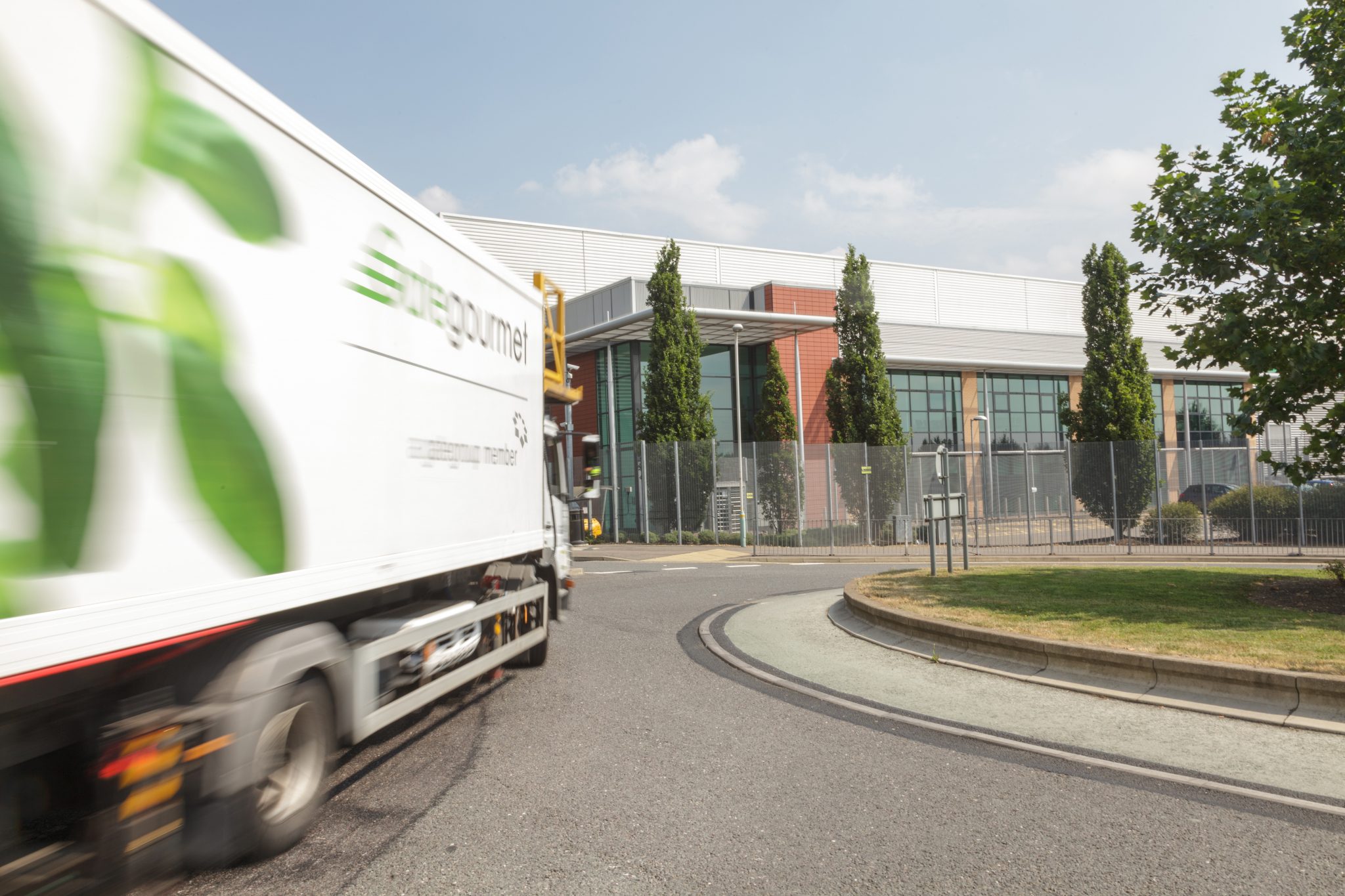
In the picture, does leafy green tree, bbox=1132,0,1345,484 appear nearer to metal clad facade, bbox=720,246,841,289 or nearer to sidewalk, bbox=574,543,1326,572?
sidewalk, bbox=574,543,1326,572

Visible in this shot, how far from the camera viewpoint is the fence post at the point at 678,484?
2827 cm

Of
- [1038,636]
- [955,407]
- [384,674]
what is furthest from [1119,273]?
[384,674]

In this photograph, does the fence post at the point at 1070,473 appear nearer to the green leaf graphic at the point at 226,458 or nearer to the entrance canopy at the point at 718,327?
the entrance canopy at the point at 718,327

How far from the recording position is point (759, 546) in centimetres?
2636

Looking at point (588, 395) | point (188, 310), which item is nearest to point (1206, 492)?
point (588, 395)

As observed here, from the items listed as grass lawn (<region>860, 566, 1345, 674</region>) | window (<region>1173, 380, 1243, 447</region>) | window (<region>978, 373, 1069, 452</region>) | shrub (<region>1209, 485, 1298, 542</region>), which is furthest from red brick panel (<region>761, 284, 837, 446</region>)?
window (<region>1173, 380, 1243, 447</region>)

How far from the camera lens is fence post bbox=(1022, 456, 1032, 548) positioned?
24.4m

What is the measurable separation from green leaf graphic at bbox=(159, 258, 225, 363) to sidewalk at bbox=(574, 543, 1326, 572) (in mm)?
14153

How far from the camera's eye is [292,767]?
4.29 metres

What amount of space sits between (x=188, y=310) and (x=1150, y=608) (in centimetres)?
987

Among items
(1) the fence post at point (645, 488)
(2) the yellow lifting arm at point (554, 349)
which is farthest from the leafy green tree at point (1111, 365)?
(2) the yellow lifting arm at point (554, 349)

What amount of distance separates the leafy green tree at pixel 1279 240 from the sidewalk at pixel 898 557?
6450mm

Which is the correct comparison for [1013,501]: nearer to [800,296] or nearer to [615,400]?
[800,296]

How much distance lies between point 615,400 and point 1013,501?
15083mm
